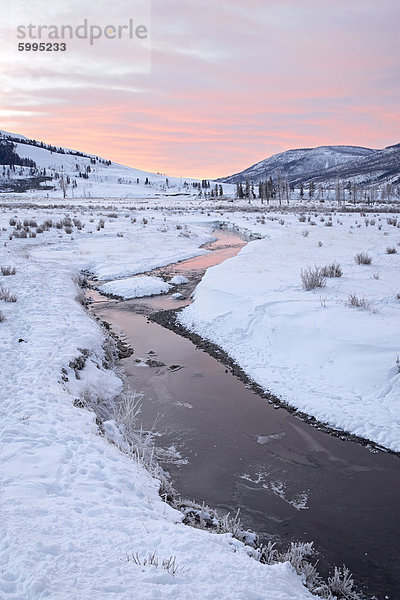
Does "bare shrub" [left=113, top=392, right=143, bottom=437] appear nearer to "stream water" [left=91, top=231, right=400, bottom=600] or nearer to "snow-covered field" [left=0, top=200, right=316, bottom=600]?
"stream water" [left=91, top=231, right=400, bottom=600]

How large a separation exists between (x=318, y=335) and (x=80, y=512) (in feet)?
19.6

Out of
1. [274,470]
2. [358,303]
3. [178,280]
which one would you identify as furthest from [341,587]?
[178,280]

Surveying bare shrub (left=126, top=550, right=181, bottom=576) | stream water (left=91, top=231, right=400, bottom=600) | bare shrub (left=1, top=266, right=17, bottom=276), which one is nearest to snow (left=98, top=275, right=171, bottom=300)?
bare shrub (left=1, top=266, right=17, bottom=276)

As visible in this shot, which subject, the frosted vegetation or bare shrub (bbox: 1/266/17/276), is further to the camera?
bare shrub (bbox: 1/266/17/276)

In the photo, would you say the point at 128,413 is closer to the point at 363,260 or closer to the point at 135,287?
the point at 135,287

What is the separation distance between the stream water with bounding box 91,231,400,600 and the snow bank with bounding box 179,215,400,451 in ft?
1.83

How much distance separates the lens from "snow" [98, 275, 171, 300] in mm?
14938

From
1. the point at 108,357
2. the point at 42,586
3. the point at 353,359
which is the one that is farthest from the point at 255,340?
the point at 42,586

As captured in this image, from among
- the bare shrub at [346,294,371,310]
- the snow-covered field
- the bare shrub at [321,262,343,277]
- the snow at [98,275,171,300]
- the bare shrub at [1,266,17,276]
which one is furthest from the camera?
the snow at [98,275,171,300]

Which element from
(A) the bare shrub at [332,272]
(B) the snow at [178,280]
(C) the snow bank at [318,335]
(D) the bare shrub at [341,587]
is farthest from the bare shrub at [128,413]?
(B) the snow at [178,280]

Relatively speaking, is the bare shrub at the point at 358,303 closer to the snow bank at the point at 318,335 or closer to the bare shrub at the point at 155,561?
the snow bank at the point at 318,335

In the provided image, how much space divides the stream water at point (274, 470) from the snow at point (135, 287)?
6.32m

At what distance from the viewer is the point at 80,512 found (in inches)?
148

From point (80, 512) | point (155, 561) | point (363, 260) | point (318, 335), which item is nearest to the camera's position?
point (155, 561)
